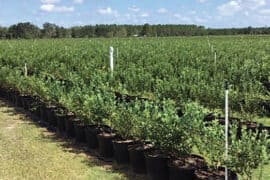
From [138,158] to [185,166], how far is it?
104 cm

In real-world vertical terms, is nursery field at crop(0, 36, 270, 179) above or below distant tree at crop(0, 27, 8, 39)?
below

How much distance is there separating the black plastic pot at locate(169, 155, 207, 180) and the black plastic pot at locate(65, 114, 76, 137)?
11.0 ft

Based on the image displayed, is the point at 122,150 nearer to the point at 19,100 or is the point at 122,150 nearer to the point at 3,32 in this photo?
the point at 19,100

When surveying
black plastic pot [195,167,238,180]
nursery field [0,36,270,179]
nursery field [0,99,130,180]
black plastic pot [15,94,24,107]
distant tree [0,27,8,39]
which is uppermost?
distant tree [0,27,8,39]

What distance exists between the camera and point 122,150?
269 inches

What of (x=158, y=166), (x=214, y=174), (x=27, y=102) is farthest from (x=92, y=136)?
(x=27, y=102)

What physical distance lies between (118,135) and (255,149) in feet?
10.3

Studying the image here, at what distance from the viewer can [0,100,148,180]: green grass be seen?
21.3 ft

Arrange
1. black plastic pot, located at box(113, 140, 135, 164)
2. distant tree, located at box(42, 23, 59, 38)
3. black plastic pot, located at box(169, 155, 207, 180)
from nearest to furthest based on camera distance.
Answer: black plastic pot, located at box(169, 155, 207, 180) → black plastic pot, located at box(113, 140, 135, 164) → distant tree, located at box(42, 23, 59, 38)

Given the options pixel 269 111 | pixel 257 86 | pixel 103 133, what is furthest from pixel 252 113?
pixel 103 133

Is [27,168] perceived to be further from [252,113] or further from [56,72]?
[56,72]

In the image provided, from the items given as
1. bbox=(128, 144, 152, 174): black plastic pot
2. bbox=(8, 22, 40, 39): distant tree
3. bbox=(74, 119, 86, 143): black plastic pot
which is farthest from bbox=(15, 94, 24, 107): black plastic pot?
bbox=(8, 22, 40, 39): distant tree

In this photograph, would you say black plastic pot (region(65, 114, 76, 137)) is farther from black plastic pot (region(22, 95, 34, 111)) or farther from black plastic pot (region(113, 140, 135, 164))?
black plastic pot (region(22, 95, 34, 111))

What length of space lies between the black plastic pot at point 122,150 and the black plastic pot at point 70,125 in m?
1.94
